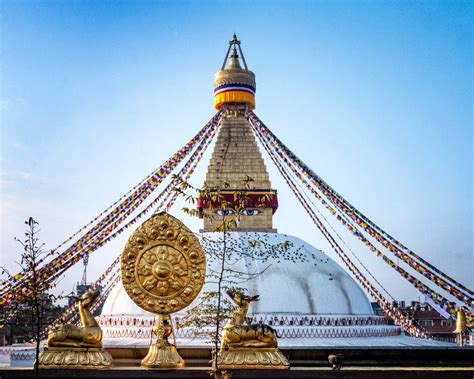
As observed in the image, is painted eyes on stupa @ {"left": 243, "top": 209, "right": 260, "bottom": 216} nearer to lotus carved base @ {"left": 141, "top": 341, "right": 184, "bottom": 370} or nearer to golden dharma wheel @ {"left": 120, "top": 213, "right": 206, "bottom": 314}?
golden dharma wheel @ {"left": 120, "top": 213, "right": 206, "bottom": 314}

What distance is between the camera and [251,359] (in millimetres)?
9695

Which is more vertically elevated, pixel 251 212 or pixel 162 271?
pixel 251 212

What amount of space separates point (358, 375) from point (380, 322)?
23.3 ft

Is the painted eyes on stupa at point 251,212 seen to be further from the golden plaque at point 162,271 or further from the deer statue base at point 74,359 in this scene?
the deer statue base at point 74,359

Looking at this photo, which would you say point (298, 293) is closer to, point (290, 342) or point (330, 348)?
point (290, 342)

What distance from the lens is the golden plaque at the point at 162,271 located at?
31.7 feet

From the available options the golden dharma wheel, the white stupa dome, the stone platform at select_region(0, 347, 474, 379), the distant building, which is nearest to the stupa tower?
the white stupa dome

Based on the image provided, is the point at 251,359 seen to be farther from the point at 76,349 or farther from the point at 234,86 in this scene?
the point at 234,86

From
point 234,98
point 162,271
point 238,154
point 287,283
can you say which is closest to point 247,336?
point 162,271

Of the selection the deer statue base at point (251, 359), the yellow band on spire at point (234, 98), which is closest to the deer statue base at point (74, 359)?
the deer statue base at point (251, 359)

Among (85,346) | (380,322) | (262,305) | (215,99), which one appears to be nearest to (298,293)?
(262,305)

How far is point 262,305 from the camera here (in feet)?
49.5

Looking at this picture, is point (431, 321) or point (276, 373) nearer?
point (276, 373)

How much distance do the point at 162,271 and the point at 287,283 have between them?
22.0ft
